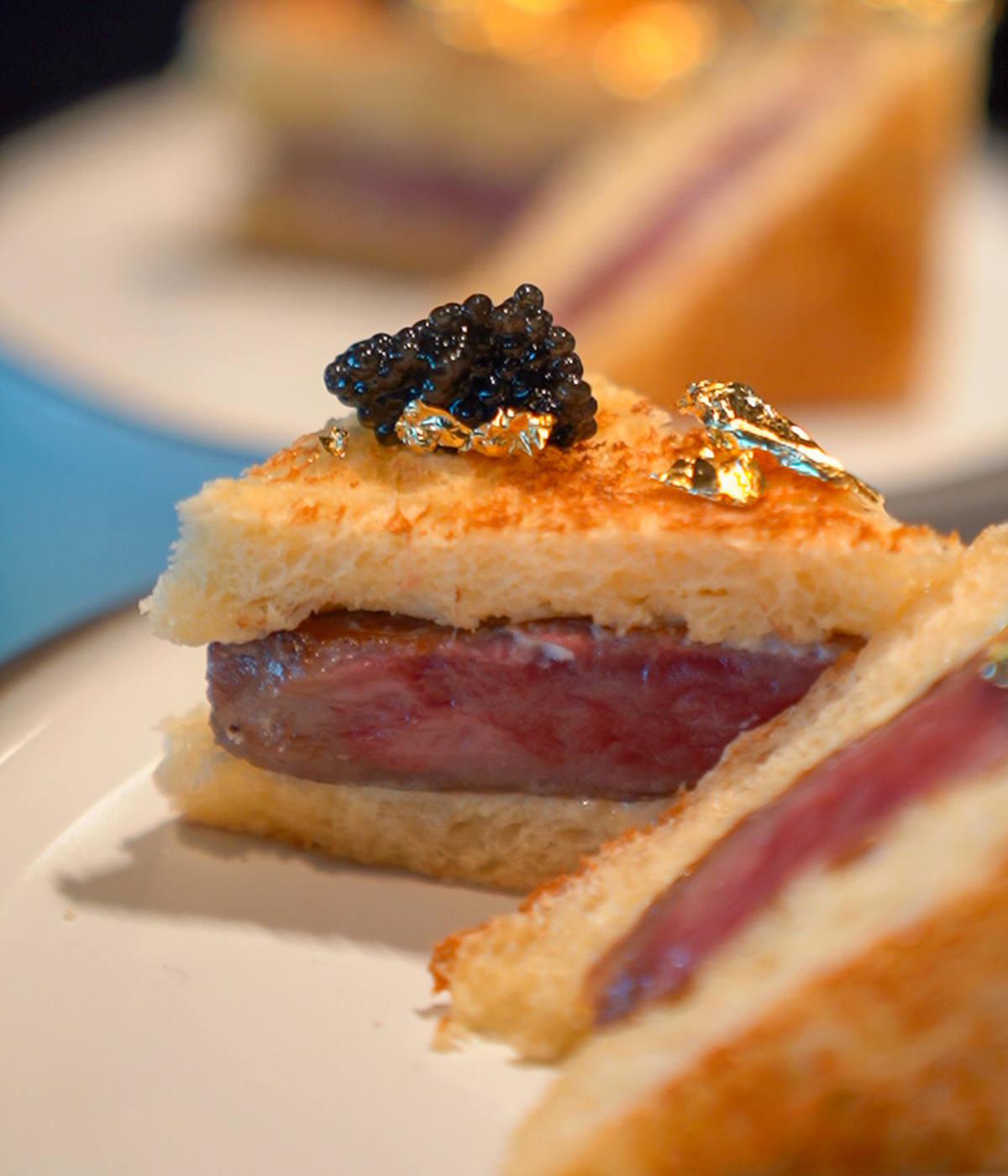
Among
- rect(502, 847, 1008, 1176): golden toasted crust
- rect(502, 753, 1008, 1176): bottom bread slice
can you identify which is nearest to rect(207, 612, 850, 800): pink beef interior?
rect(502, 753, 1008, 1176): bottom bread slice

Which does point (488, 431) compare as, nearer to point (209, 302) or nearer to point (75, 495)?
point (75, 495)

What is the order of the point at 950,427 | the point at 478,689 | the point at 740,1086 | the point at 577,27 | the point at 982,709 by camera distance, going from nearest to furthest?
the point at 740,1086 → the point at 982,709 → the point at 478,689 → the point at 950,427 → the point at 577,27

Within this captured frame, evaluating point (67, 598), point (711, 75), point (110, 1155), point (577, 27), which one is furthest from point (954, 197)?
point (110, 1155)

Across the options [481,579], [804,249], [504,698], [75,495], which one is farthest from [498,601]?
[804,249]

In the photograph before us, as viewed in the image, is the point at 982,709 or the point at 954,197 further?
the point at 954,197

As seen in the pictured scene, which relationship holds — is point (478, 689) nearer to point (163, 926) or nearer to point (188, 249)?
point (163, 926)

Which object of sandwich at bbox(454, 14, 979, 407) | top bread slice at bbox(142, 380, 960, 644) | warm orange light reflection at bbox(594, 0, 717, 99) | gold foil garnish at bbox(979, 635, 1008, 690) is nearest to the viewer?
gold foil garnish at bbox(979, 635, 1008, 690)

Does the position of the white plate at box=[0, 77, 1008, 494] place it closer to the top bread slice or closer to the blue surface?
the blue surface
